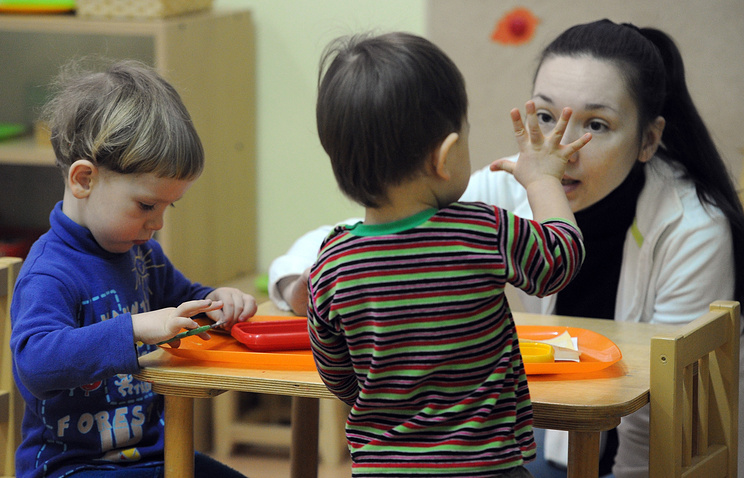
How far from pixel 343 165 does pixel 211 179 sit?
1671 millimetres

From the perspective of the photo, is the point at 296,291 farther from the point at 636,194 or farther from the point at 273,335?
the point at 636,194

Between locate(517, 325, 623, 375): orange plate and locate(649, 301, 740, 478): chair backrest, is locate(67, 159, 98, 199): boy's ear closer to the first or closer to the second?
locate(517, 325, 623, 375): orange plate

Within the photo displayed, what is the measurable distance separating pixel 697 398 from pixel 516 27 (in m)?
1.42

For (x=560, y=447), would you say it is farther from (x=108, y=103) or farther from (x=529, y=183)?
(x=108, y=103)

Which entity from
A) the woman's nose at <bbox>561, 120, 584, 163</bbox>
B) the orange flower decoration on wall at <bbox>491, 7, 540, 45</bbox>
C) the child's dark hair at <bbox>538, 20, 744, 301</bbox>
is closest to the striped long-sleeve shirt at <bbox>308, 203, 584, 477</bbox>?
the woman's nose at <bbox>561, 120, 584, 163</bbox>

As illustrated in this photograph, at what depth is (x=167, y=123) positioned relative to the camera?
44.9 inches

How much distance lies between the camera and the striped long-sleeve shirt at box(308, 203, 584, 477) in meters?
0.82

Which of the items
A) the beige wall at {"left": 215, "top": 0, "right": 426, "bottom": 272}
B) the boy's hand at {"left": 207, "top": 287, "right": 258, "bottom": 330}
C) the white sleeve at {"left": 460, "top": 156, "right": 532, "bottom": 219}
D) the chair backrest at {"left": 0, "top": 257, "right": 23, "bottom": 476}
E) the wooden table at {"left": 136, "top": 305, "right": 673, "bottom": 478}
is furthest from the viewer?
the beige wall at {"left": 215, "top": 0, "right": 426, "bottom": 272}

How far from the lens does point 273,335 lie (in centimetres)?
111

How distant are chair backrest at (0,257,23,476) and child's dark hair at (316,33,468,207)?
0.72m

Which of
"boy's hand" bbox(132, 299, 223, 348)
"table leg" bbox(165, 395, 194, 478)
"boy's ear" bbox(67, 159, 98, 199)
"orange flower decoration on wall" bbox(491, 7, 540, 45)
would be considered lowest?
"table leg" bbox(165, 395, 194, 478)

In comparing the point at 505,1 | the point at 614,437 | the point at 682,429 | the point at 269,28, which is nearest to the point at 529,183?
the point at 682,429

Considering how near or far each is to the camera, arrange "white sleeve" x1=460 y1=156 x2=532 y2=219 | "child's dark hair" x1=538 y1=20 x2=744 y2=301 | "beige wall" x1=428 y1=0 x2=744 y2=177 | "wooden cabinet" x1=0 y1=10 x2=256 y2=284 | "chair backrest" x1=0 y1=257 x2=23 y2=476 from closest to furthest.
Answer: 1. "chair backrest" x1=0 y1=257 x2=23 y2=476
2. "child's dark hair" x1=538 y1=20 x2=744 y2=301
3. "white sleeve" x1=460 y1=156 x2=532 y2=219
4. "beige wall" x1=428 y1=0 x2=744 y2=177
5. "wooden cabinet" x1=0 y1=10 x2=256 y2=284

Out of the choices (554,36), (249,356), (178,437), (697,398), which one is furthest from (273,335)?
(554,36)
